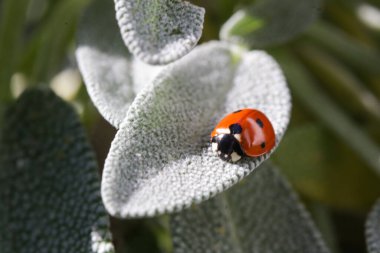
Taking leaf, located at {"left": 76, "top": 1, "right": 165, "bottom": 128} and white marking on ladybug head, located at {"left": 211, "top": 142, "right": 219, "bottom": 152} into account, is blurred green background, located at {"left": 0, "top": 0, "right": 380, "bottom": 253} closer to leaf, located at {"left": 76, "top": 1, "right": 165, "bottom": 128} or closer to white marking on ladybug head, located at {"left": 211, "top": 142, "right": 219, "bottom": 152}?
leaf, located at {"left": 76, "top": 1, "right": 165, "bottom": 128}

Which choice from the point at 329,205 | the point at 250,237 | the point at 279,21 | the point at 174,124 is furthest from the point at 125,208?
the point at 329,205

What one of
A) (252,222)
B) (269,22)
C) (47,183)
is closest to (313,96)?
(269,22)

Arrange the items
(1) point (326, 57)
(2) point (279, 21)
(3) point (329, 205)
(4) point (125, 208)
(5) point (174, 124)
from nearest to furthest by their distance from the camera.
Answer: (4) point (125, 208) → (5) point (174, 124) → (2) point (279, 21) → (3) point (329, 205) → (1) point (326, 57)

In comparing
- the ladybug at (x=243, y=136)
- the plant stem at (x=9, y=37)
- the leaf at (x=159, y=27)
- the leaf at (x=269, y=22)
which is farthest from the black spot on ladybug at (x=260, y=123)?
the plant stem at (x=9, y=37)

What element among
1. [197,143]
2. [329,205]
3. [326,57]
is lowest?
[329,205]

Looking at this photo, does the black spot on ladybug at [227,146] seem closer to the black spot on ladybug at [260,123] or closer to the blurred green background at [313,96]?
the black spot on ladybug at [260,123]

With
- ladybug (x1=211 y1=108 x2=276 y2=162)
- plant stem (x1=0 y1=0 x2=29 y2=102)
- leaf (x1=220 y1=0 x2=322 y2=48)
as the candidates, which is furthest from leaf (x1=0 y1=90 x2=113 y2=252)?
leaf (x1=220 y1=0 x2=322 y2=48)

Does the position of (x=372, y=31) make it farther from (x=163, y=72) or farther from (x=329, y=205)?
(x=163, y=72)
